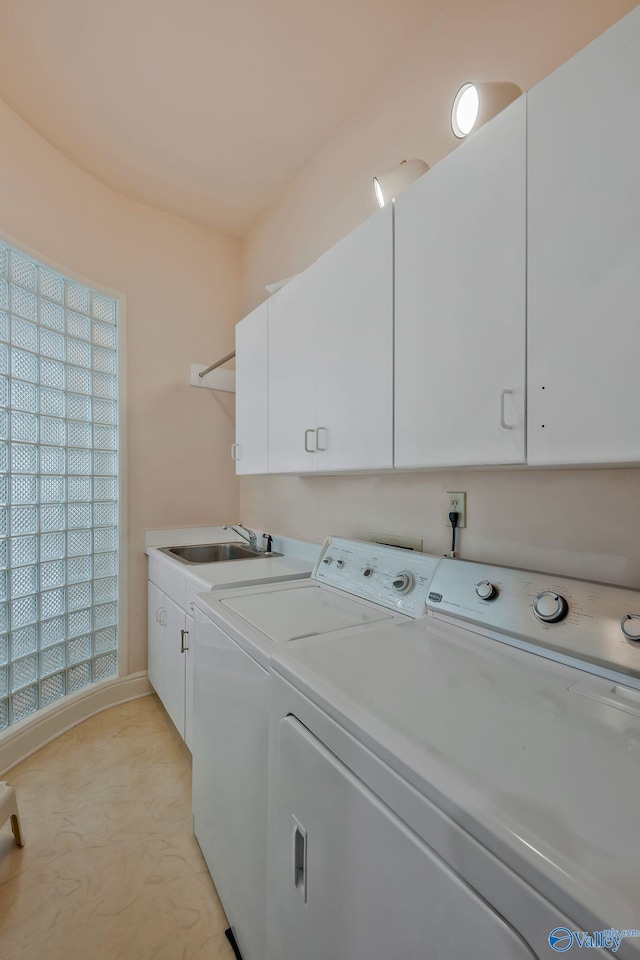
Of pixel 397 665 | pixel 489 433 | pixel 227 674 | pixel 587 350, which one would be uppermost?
pixel 587 350

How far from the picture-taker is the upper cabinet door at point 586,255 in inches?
28.8

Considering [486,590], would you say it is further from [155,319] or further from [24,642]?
[155,319]

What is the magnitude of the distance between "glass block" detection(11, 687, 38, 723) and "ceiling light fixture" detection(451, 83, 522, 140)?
2.84m

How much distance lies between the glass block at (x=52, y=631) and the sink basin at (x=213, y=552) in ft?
2.05

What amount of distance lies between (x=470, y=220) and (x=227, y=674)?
1.38 meters

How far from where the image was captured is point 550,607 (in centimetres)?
98

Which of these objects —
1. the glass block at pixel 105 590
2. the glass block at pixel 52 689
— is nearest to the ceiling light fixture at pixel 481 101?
the glass block at pixel 105 590

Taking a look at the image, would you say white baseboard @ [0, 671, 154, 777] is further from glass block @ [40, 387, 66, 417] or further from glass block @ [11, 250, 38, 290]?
glass block @ [11, 250, 38, 290]

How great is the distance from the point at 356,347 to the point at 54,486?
179 centimetres

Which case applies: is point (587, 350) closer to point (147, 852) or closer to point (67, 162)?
point (147, 852)

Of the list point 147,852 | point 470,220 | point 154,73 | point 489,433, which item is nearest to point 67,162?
point 154,73

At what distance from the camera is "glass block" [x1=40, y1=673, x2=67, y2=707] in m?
2.13

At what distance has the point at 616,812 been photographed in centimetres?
51

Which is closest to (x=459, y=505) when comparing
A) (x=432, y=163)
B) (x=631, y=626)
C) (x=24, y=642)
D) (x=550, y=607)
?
(x=550, y=607)
